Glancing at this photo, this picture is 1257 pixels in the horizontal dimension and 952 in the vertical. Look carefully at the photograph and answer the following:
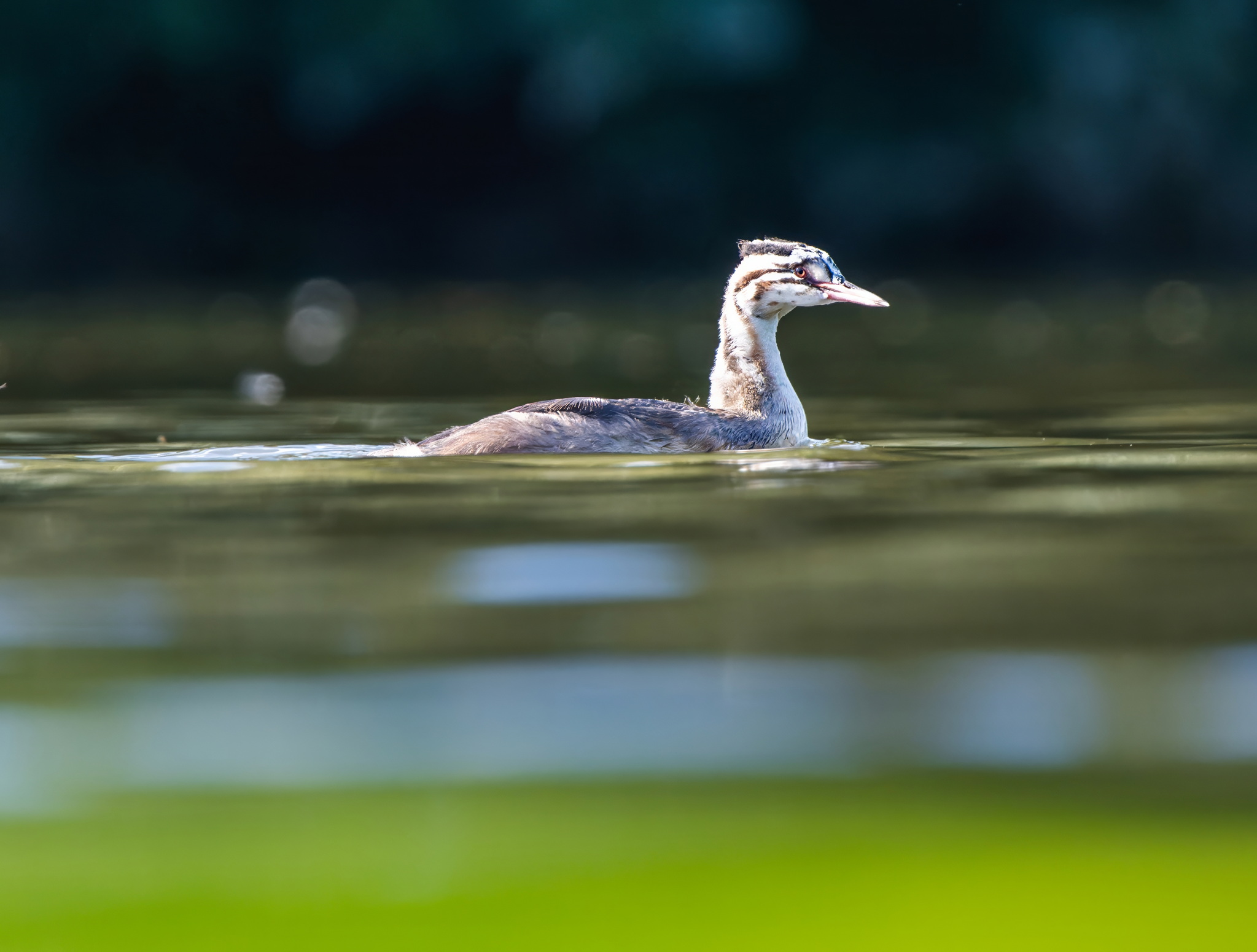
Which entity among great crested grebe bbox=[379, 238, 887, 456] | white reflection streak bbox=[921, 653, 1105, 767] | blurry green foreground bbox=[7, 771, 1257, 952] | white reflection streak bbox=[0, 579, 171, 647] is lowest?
blurry green foreground bbox=[7, 771, 1257, 952]

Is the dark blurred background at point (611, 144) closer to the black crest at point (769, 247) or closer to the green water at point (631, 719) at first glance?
the black crest at point (769, 247)

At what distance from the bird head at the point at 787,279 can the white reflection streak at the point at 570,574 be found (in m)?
4.08

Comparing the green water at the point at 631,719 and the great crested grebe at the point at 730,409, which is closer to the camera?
the green water at the point at 631,719

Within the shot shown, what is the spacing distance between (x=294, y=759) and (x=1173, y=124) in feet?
99.4

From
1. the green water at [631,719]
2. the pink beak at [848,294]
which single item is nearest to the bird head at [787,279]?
the pink beak at [848,294]

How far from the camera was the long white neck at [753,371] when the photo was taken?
9.18 meters

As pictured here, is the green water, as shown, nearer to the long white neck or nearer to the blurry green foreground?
the blurry green foreground

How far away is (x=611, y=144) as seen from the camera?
1256 inches

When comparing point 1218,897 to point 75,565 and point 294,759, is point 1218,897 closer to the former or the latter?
point 294,759

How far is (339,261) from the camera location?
104ft

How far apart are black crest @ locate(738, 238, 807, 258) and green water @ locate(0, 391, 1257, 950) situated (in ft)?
9.99

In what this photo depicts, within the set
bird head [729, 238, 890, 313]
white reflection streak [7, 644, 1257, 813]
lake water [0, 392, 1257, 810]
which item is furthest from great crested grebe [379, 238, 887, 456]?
white reflection streak [7, 644, 1257, 813]

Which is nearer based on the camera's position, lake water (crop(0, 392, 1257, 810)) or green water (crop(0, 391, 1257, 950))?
green water (crop(0, 391, 1257, 950))

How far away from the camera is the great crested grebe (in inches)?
319
